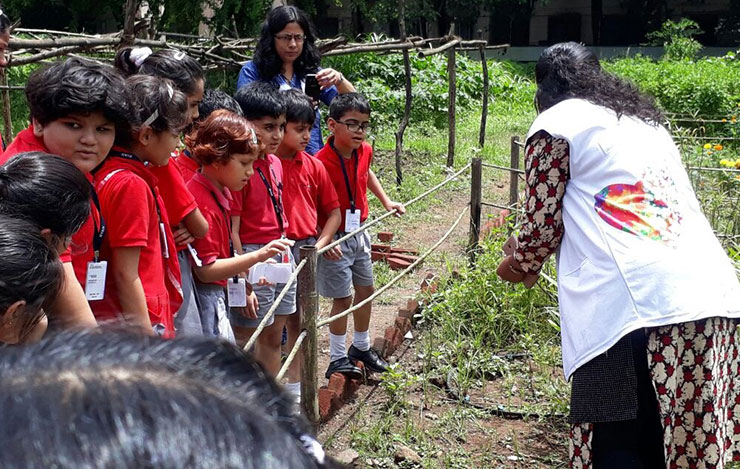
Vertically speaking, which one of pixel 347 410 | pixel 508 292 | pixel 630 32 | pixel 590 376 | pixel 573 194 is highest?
pixel 630 32

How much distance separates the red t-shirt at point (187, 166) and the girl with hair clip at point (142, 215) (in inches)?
17.8

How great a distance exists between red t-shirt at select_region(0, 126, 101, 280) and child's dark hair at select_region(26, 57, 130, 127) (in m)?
0.06

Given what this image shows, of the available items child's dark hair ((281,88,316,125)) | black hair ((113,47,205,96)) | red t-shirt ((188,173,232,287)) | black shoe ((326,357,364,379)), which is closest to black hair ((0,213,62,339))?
red t-shirt ((188,173,232,287))

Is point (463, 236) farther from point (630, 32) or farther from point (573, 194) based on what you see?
point (630, 32)

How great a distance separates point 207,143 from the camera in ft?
9.16

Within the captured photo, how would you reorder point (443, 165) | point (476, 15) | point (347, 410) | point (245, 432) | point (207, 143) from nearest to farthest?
point (245, 432)
point (207, 143)
point (347, 410)
point (443, 165)
point (476, 15)

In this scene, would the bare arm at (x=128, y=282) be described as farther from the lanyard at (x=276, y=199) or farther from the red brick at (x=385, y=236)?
the red brick at (x=385, y=236)

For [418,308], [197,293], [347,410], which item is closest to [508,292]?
[418,308]

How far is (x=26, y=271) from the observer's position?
150 cm

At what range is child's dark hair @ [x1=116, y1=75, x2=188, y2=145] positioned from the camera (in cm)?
231

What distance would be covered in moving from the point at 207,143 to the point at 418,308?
224 centimetres

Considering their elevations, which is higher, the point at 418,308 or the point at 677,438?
the point at 677,438

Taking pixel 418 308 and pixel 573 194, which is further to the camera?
pixel 418 308

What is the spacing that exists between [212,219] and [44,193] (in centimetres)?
105
